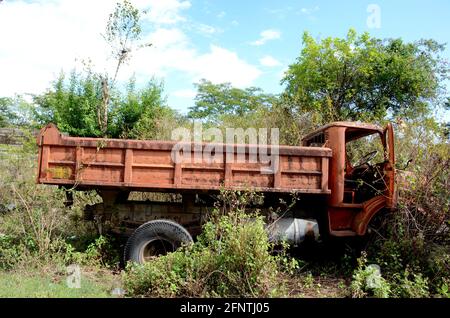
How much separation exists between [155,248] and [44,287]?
1589 mm

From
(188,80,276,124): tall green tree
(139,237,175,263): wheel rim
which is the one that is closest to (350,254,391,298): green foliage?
(139,237,175,263): wheel rim

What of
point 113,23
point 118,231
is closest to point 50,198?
point 118,231

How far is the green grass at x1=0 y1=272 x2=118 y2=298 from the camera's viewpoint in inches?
174

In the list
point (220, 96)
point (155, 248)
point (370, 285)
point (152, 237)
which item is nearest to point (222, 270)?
point (152, 237)

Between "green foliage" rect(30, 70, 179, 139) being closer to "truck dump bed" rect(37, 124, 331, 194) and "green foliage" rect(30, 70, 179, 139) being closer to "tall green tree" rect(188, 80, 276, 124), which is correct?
"truck dump bed" rect(37, 124, 331, 194)

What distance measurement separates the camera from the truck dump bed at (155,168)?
5.63m

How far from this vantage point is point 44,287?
4.67 m

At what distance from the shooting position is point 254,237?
454 centimetres

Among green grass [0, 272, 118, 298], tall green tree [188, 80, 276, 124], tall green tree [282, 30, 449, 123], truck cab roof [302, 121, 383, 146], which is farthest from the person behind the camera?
tall green tree [188, 80, 276, 124]

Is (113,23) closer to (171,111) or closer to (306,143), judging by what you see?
(171,111)

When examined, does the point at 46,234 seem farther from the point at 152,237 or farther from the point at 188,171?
the point at 188,171

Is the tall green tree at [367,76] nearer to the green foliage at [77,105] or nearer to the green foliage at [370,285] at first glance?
the green foliage at [77,105]

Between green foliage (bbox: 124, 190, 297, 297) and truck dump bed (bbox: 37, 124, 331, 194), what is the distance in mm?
913
